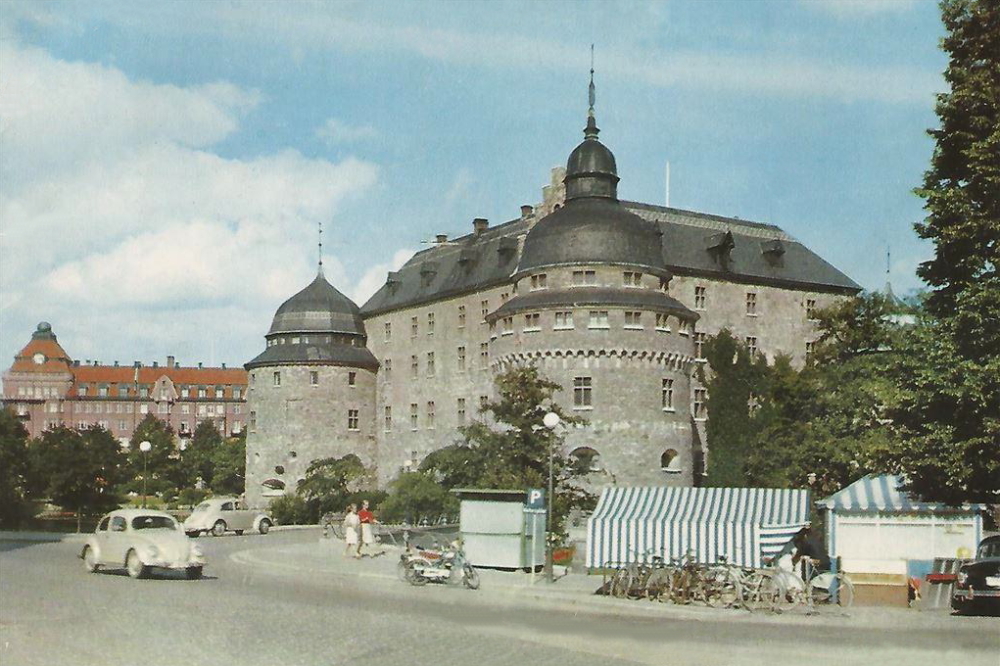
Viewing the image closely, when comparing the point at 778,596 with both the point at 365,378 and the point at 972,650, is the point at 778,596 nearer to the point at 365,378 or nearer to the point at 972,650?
the point at 972,650

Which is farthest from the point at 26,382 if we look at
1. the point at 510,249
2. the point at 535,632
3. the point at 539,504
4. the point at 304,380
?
the point at 535,632

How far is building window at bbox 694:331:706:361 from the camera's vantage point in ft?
217

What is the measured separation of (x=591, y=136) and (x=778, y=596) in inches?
1839

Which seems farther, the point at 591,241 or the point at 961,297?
the point at 591,241

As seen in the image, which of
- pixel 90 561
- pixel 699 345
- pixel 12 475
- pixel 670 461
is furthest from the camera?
pixel 699 345

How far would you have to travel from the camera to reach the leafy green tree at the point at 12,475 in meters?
55.5

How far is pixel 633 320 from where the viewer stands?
5850cm

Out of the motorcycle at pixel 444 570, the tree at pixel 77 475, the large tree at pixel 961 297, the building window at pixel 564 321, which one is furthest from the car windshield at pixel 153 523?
the tree at pixel 77 475

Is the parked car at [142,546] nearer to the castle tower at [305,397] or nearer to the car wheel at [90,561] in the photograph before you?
the car wheel at [90,561]

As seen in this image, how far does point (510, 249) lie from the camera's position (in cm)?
7000

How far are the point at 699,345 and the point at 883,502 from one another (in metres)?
39.2

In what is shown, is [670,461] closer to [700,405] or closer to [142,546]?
[700,405]

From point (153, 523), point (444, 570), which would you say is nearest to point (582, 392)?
point (444, 570)

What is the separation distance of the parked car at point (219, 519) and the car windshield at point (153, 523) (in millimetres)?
20539
